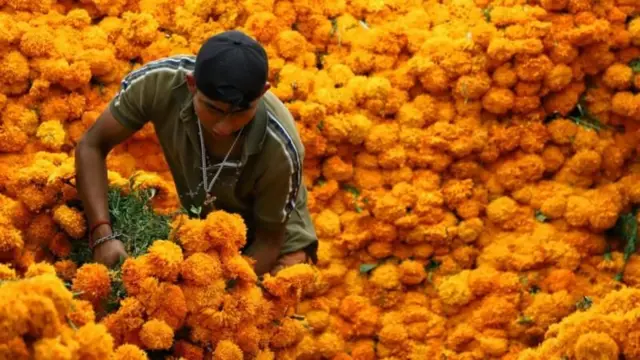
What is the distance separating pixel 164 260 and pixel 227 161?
61 cm

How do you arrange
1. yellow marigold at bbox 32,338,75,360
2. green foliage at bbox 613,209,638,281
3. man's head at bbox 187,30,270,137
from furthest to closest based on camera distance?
green foliage at bbox 613,209,638,281 → man's head at bbox 187,30,270,137 → yellow marigold at bbox 32,338,75,360

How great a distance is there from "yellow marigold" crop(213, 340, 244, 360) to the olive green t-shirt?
2.21 ft

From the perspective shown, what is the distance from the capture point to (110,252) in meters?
4.50

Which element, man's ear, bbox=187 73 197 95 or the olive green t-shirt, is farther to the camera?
the olive green t-shirt

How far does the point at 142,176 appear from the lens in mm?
4906

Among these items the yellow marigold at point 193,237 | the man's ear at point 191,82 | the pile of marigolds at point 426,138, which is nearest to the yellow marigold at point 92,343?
the yellow marigold at point 193,237

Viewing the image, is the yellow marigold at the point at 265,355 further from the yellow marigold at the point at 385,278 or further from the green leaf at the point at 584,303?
the green leaf at the point at 584,303

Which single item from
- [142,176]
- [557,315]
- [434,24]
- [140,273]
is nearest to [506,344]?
[557,315]

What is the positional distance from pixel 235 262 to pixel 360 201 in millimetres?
2029

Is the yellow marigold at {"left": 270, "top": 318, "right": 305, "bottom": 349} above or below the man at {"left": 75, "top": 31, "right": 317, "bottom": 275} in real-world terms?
below

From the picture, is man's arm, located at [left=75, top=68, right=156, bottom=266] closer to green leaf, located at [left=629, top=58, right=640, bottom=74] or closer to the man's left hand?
the man's left hand

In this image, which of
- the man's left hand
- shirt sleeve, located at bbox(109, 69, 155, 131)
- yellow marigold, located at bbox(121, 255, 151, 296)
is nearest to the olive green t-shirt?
shirt sleeve, located at bbox(109, 69, 155, 131)

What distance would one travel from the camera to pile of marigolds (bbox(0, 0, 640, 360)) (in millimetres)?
6090

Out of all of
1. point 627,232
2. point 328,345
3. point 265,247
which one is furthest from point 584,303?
point 265,247
